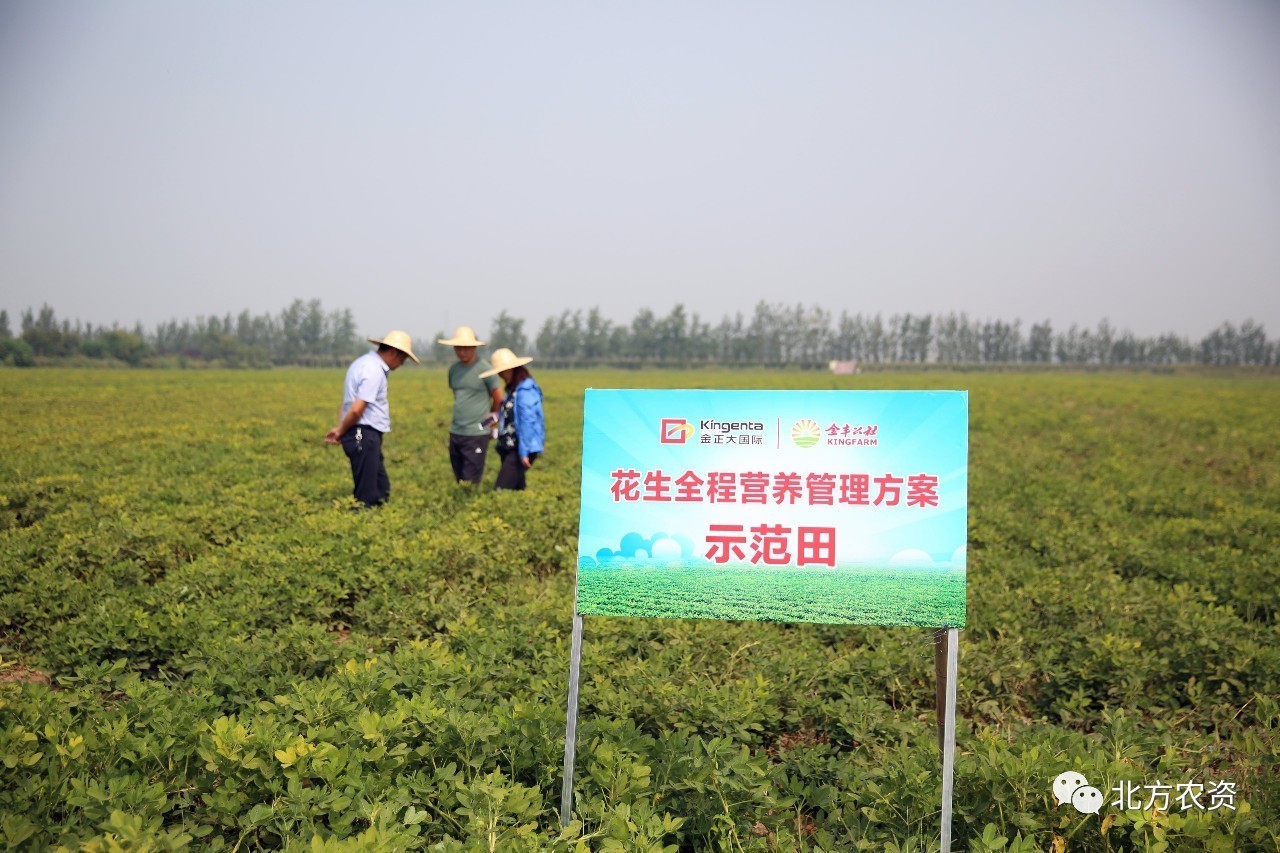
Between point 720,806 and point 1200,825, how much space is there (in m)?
1.56

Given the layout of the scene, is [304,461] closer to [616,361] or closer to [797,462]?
[797,462]

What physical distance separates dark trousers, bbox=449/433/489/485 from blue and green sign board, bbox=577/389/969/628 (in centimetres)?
639

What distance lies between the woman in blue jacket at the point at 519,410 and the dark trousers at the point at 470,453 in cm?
54

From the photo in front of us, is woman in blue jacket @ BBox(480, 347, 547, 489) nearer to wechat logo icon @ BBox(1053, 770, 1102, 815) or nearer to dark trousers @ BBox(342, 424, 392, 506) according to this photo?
dark trousers @ BBox(342, 424, 392, 506)

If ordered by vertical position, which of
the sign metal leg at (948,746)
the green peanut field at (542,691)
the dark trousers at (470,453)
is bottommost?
the green peanut field at (542,691)

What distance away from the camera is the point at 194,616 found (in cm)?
507

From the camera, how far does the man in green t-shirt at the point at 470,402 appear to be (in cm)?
905

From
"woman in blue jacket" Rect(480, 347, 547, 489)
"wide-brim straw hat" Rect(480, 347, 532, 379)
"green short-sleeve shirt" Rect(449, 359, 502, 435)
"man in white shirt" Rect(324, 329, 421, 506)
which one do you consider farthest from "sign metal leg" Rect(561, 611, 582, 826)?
"green short-sleeve shirt" Rect(449, 359, 502, 435)

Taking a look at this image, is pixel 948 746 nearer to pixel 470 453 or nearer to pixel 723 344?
pixel 470 453

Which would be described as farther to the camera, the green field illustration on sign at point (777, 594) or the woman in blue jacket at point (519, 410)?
the woman in blue jacket at point (519, 410)

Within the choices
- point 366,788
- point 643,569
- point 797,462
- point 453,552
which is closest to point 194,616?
point 453,552

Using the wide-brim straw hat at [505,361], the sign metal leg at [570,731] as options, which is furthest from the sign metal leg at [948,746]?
the wide-brim straw hat at [505,361]

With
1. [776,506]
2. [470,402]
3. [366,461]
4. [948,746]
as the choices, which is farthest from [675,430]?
[470,402]

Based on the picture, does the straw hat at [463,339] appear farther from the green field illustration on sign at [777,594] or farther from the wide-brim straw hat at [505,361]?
the green field illustration on sign at [777,594]
